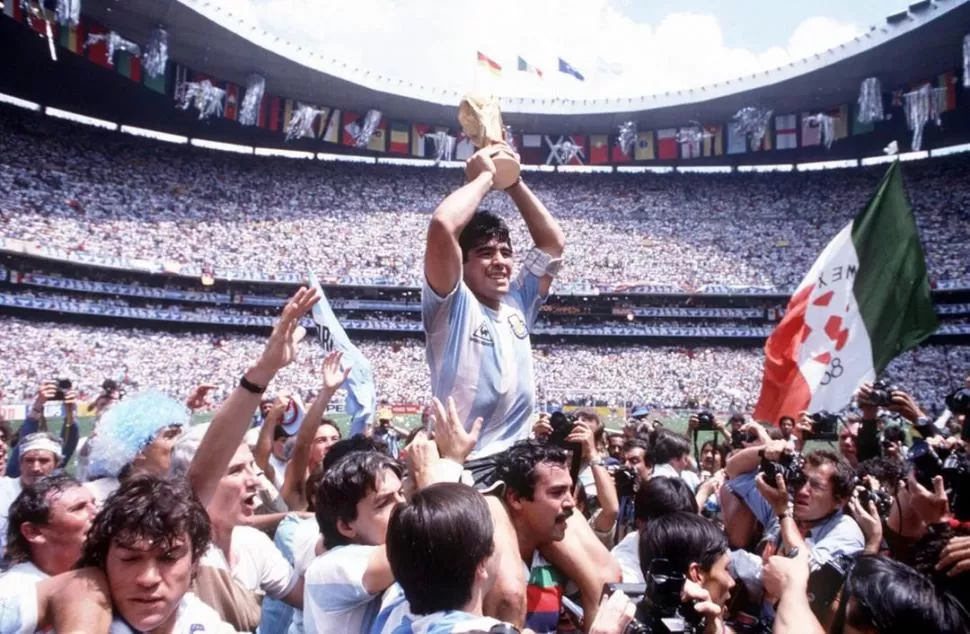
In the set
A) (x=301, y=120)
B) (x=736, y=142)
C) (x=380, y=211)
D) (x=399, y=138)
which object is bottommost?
(x=380, y=211)

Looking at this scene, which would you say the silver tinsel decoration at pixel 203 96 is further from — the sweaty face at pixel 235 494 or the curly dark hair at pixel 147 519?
the curly dark hair at pixel 147 519

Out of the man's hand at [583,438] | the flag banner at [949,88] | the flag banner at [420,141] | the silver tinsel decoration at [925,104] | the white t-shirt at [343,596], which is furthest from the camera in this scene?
the flag banner at [420,141]

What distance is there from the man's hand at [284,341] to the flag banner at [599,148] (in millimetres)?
41760

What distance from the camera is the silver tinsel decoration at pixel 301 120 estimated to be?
1483 inches

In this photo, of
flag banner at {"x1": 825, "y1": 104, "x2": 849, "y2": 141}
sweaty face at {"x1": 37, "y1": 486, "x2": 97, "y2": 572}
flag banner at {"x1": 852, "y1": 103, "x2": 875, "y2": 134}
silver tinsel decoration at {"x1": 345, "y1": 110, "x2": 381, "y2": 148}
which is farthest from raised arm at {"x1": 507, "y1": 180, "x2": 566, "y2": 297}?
flag banner at {"x1": 825, "y1": 104, "x2": 849, "y2": 141}

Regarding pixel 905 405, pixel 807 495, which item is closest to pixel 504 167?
pixel 807 495

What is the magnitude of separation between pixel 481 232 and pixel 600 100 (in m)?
38.2

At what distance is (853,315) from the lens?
7652mm

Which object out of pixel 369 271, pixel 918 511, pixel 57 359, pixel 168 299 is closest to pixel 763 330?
pixel 369 271

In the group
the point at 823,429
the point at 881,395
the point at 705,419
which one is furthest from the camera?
the point at 705,419

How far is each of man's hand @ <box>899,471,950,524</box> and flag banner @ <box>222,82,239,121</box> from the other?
37026 mm

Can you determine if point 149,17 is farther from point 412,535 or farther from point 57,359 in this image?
point 412,535

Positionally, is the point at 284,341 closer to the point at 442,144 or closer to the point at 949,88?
the point at 949,88

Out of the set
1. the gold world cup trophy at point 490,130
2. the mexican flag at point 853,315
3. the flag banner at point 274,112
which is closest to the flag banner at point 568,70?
the flag banner at point 274,112
